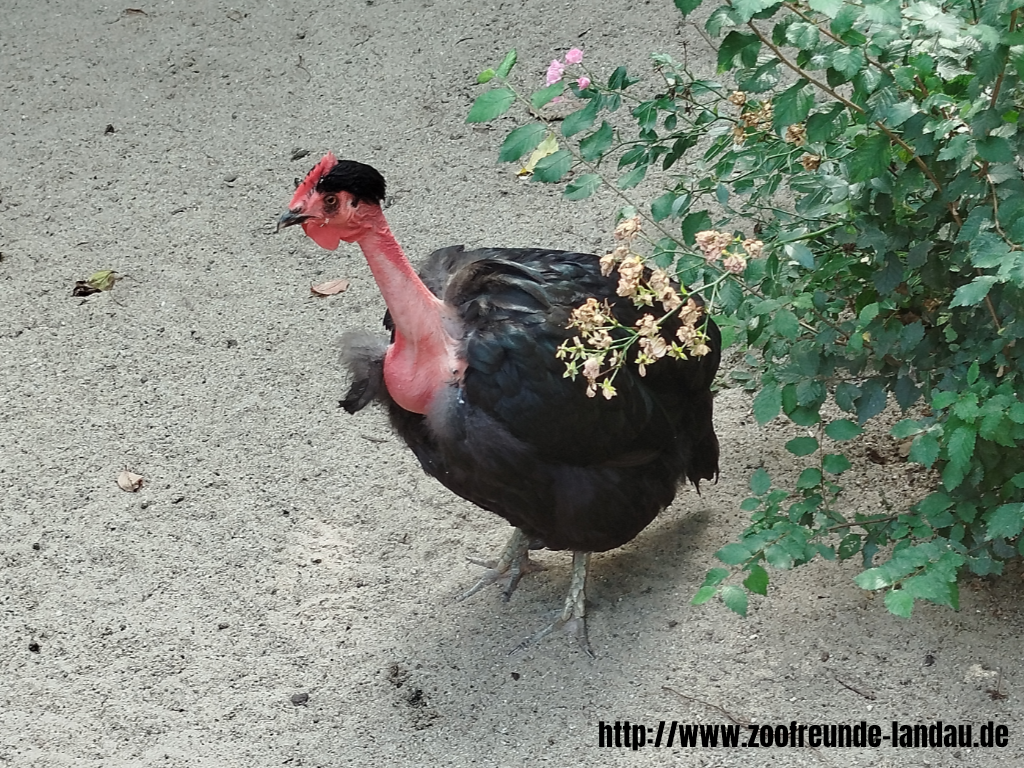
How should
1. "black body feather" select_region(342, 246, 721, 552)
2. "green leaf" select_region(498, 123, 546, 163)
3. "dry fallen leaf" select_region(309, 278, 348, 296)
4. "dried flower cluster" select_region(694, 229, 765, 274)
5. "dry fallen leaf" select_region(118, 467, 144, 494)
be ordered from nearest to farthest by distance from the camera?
"dried flower cluster" select_region(694, 229, 765, 274) → "green leaf" select_region(498, 123, 546, 163) → "black body feather" select_region(342, 246, 721, 552) → "dry fallen leaf" select_region(118, 467, 144, 494) → "dry fallen leaf" select_region(309, 278, 348, 296)

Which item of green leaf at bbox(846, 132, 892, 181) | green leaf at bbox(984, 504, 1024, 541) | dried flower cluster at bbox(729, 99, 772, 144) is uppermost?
green leaf at bbox(846, 132, 892, 181)

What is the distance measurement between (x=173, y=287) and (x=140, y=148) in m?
1.17

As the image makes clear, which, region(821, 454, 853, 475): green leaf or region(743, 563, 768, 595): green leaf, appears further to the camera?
region(821, 454, 853, 475): green leaf

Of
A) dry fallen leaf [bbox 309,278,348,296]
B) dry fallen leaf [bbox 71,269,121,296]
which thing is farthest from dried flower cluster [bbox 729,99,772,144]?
dry fallen leaf [bbox 71,269,121,296]

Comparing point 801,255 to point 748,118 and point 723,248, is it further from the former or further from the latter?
point 748,118

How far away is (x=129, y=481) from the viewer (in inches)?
167

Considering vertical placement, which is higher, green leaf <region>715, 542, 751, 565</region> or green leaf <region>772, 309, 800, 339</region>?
green leaf <region>772, 309, 800, 339</region>

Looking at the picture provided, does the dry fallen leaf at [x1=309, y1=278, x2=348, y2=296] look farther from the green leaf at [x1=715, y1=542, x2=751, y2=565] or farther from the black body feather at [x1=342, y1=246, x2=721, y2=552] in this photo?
the green leaf at [x1=715, y1=542, x2=751, y2=565]

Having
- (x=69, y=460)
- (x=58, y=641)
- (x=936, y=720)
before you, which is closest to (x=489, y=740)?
(x=936, y=720)

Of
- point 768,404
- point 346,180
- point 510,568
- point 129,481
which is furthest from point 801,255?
point 129,481

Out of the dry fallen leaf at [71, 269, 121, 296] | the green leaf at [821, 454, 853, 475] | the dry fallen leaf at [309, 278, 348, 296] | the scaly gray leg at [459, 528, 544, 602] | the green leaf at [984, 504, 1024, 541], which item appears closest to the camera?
the green leaf at [984, 504, 1024, 541]

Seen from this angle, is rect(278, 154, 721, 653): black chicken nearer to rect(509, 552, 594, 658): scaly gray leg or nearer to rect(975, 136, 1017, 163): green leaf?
rect(509, 552, 594, 658): scaly gray leg

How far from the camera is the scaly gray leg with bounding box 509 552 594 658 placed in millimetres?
3557

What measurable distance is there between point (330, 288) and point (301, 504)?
47.5 inches
